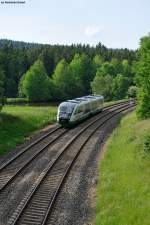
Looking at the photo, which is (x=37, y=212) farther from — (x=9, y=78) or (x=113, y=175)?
(x=9, y=78)

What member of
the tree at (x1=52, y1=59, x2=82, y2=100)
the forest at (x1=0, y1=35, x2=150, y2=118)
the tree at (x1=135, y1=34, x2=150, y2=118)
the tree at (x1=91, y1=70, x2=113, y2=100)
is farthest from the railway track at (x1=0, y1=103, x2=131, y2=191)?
the tree at (x1=52, y1=59, x2=82, y2=100)

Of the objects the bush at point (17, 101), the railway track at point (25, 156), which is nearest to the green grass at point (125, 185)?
the railway track at point (25, 156)

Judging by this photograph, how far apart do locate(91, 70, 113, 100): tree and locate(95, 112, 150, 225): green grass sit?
71.5m

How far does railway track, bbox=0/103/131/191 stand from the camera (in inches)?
1000

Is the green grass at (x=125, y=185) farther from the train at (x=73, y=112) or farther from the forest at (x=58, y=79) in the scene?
the forest at (x=58, y=79)

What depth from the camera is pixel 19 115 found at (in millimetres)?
47500

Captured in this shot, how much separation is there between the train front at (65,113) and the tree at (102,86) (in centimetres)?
6000

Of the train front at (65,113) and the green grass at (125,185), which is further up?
the train front at (65,113)

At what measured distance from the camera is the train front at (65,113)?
141 feet

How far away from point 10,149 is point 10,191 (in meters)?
10.6

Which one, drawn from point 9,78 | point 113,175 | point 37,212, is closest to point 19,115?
point 113,175

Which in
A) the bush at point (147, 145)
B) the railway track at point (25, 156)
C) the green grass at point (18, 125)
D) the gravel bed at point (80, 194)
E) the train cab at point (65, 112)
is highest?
the train cab at point (65, 112)

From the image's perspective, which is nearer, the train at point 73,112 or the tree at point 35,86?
the train at point 73,112

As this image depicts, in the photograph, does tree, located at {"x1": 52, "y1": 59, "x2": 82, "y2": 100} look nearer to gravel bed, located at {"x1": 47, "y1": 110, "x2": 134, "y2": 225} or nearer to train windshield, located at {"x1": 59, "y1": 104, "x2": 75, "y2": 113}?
train windshield, located at {"x1": 59, "y1": 104, "x2": 75, "y2": 113}
